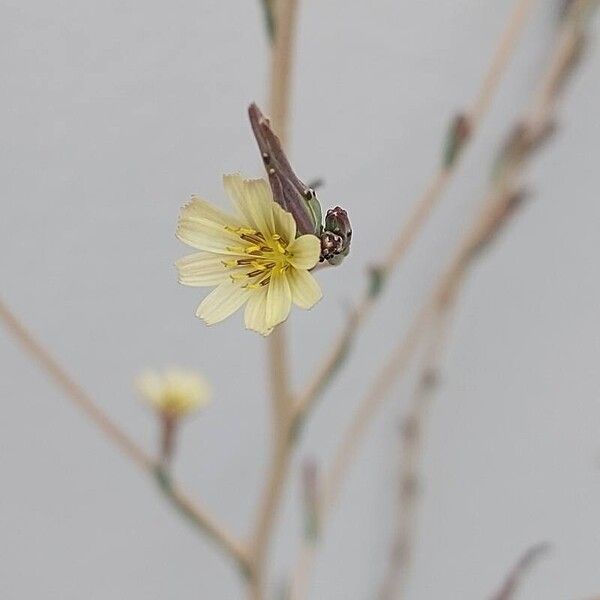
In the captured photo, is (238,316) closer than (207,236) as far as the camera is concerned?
No

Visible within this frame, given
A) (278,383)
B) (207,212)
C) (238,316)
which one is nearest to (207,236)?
(207,212)

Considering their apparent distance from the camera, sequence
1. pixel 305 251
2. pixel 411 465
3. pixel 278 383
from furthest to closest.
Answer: pixel 411 465
pixel 278 383
pixel 305 251

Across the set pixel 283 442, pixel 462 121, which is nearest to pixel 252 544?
pixel 283 442

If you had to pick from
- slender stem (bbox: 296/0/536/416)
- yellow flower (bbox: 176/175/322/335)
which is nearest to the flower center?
yellow flower (bbox: 176/175/322/335)

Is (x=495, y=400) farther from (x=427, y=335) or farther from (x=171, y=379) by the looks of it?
(x=171, y=379)

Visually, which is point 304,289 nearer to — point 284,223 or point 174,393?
point 284,223

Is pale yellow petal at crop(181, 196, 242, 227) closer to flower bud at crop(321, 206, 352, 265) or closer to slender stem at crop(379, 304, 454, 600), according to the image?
flower bud at crop(321, 206, 352, 265)

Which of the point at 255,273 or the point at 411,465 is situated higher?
the point at 255,273

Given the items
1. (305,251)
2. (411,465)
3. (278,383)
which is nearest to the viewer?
(305,251)
